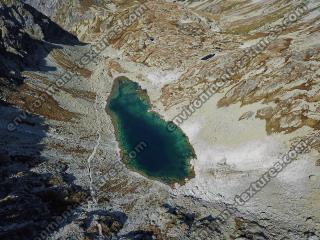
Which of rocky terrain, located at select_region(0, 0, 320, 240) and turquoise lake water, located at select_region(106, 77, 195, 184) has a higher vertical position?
rocky terrain, located at select_region(0, 0, 320, 240)

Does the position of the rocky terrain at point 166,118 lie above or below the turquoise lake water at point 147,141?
above

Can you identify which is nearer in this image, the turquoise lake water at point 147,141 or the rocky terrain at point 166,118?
the rocky terrain at point 166,118

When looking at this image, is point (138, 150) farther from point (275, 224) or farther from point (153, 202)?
point (275, 224)

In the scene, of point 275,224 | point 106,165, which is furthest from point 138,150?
point 275,224

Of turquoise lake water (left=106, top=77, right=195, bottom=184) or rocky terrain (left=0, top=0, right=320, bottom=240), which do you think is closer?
rocky terrain (left=0, top=0, right=320, bottom=240)
